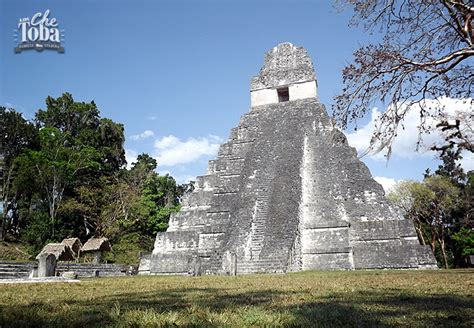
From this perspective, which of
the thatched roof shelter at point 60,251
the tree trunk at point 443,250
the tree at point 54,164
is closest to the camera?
the thatched roof shelter at point 60,251

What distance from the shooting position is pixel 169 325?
7.95ft

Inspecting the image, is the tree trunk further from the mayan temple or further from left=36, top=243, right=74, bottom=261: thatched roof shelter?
left=36, top=243, right=74, bottom=261: thatched roof shelter

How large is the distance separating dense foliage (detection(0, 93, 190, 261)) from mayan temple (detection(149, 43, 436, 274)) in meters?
12.2

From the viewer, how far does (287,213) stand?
1416 centimetres

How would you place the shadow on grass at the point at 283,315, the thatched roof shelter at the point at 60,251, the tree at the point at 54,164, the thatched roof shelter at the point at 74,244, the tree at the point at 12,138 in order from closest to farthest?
the shadow on grass at the point at 283,315
the thatched roof shelter at the point at 60,251
the thatched roof shelter at the point at 74,244
the tree at the point at 54,164
the tree at the point at 12,138

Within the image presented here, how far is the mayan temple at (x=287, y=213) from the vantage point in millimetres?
13016

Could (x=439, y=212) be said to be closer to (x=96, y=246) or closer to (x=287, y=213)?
(x=287, y=213)

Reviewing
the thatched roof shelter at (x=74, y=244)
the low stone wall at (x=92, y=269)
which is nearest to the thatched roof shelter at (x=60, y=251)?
the low stone wall at (x=92, y=269)

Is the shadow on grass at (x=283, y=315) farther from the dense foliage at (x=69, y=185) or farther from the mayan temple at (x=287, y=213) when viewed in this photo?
the dense foliage at (x=69, y=185)

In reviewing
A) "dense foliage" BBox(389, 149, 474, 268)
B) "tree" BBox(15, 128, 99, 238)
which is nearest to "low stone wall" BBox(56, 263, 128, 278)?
"tree" BBox(15, 128, 99, 238)

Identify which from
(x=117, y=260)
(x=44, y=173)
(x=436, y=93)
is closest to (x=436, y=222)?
(x=117, y=260)

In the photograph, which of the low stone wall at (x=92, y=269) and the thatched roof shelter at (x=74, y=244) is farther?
the thatched roof shelter at (x=74, y=244)

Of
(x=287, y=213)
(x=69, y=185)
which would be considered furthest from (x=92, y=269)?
(x=69, y=185)

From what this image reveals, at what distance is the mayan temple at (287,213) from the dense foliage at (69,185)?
1224cm
